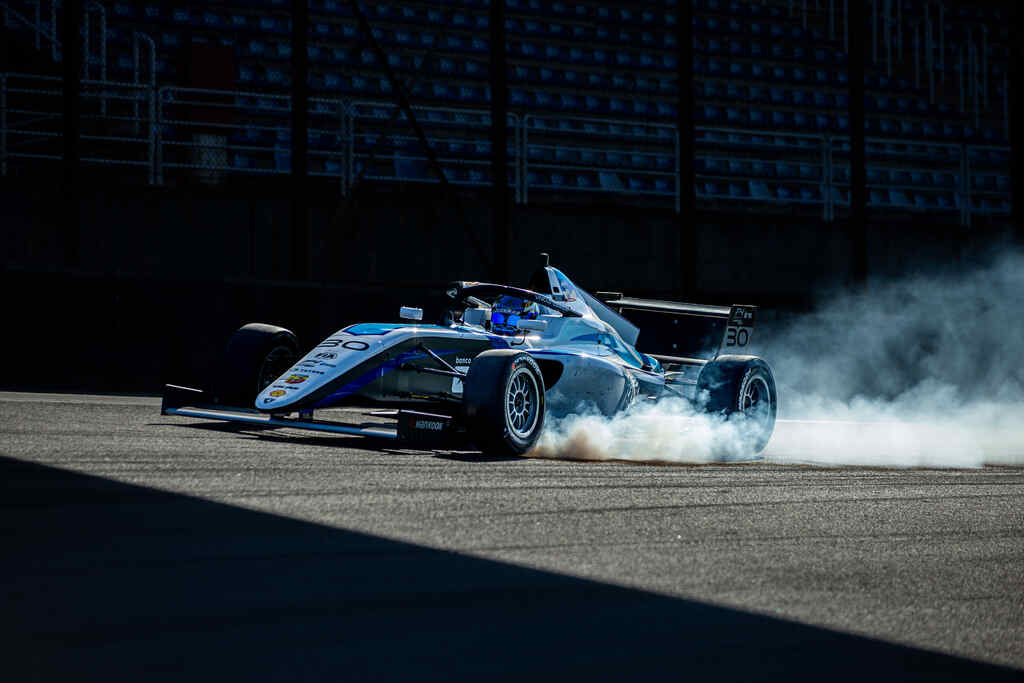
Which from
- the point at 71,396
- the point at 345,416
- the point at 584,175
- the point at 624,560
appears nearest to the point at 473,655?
the point at 624,560

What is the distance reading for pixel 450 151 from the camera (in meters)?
22.4

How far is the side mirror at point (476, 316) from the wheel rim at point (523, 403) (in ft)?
4.15

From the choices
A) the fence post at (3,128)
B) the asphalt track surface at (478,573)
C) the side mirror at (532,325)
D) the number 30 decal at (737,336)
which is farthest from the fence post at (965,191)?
the asphalt track surface at (478,573)

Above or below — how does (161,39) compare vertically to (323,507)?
above

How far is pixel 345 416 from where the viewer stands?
11.4 meters

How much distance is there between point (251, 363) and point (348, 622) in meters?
6.12

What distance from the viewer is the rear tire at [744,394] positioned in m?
10.2

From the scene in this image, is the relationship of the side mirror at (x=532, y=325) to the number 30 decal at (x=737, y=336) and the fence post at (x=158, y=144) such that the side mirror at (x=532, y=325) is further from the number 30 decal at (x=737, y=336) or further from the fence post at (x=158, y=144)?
the fence post at (x=158, y=144)

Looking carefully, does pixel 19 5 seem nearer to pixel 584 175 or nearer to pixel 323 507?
pixel 584 175

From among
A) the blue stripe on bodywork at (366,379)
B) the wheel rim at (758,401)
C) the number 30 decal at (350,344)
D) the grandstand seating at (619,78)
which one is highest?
the grandstand seating at (619,78)

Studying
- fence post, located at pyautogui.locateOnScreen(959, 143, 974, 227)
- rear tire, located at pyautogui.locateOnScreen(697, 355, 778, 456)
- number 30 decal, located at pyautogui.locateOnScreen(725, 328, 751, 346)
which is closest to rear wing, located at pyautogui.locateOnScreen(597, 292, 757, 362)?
number 30 decal, located at pyautogui.locateOnScreen(725, 328, 751, 346)

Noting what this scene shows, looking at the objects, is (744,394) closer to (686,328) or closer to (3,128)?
(686,328)

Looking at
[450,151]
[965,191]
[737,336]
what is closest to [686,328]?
[737,336]

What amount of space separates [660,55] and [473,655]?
25499mm
